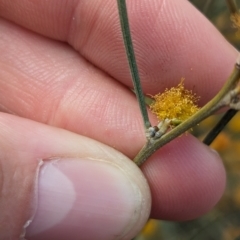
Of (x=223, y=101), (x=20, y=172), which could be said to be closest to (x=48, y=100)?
(x=20, y=172)

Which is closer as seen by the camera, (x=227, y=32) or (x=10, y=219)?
(x=10, y=219)

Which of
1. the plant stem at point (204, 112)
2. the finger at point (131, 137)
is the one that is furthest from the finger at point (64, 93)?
the plant stem at point (204, 112)

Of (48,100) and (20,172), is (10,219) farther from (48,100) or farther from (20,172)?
(48,100)

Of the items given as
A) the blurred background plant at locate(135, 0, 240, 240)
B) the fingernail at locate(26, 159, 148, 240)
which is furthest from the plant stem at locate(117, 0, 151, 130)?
the blurred background plant at locate(135, 0, 240, 240)

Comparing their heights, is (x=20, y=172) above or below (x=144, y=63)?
below

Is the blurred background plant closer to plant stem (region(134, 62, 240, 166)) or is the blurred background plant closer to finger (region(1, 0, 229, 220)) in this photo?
finger (region(1, 0, 229, 220))

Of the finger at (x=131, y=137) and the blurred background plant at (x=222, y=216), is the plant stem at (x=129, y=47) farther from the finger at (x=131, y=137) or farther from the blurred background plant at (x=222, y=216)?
the blurred background plant at (x=222, y=216)
